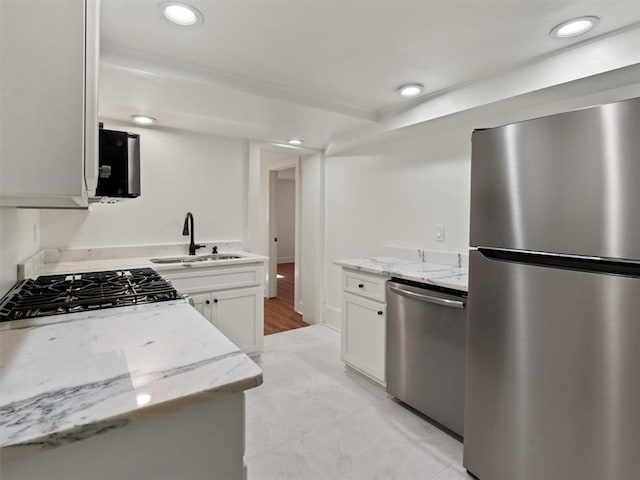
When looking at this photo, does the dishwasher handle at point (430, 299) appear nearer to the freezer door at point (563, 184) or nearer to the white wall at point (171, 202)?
the freezer door at point (563, 184)

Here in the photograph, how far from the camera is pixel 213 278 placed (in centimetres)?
270

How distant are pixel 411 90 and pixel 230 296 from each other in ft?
6.88

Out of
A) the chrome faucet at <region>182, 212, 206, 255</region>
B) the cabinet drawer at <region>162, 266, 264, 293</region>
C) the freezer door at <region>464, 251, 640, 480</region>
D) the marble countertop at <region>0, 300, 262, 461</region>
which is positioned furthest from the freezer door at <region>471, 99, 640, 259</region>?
the chrome faucet at <region>182, 212, 206, 255</region>

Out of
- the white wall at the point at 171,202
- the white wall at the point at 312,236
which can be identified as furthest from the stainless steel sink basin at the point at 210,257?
the white wall at the point at 312,236

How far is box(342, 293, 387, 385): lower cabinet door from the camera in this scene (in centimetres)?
241

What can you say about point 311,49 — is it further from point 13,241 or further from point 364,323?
point 364,323

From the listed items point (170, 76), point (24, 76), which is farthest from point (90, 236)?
point (24, 76)

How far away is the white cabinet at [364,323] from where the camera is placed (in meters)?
2.40

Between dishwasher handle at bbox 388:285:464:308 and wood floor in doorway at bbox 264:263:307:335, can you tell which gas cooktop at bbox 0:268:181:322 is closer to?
dishwasher handle at bbox 388:285:464:308

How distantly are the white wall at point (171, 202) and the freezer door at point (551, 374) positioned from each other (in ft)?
8.44

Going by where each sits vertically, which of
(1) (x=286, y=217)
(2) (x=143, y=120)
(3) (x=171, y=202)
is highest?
(2) (x=143, y=120)

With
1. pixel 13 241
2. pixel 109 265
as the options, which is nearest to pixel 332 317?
pixel 109 265

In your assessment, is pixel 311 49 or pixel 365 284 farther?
pixel 365 284

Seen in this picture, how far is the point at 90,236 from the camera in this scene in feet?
9.14
